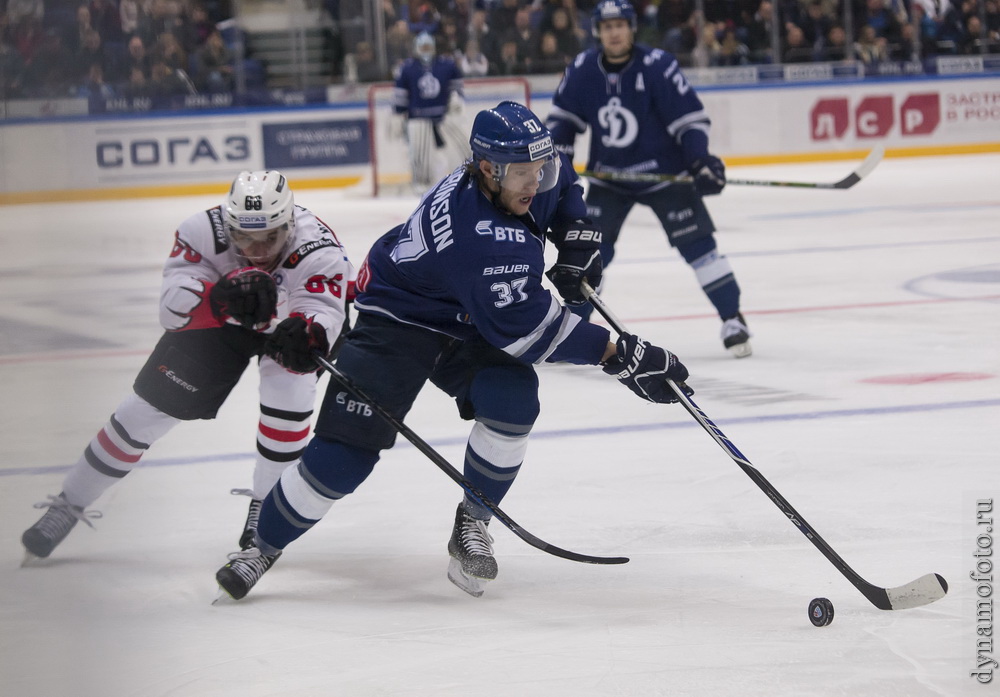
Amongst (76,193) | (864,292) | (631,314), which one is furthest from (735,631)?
(864,292)

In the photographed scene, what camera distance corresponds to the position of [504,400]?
90.0 inches

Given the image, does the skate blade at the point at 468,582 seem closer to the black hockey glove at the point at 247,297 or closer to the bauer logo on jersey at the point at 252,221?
the black hockey glove at the point at 247,297

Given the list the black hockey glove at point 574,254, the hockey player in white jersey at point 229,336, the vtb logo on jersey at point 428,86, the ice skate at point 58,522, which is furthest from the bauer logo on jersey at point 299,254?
the vtb logo on jersey at point 428,86

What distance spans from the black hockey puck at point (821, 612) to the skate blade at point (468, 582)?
0.57 metres

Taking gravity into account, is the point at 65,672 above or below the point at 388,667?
above

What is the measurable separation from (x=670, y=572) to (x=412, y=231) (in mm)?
776

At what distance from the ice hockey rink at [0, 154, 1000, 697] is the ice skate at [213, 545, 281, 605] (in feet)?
0.12

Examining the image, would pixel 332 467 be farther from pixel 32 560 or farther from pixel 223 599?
pixel 32 560

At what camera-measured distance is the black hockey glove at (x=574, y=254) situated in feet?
8.45

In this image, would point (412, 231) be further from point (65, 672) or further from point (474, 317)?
point (65, 672)

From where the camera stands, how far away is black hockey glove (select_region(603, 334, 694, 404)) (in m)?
2.19

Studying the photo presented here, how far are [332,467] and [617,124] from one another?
274 centimetres

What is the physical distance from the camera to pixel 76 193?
2.75 meters

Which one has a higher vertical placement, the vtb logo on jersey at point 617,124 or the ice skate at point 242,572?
the vtb logo on jersey at point 617,124
